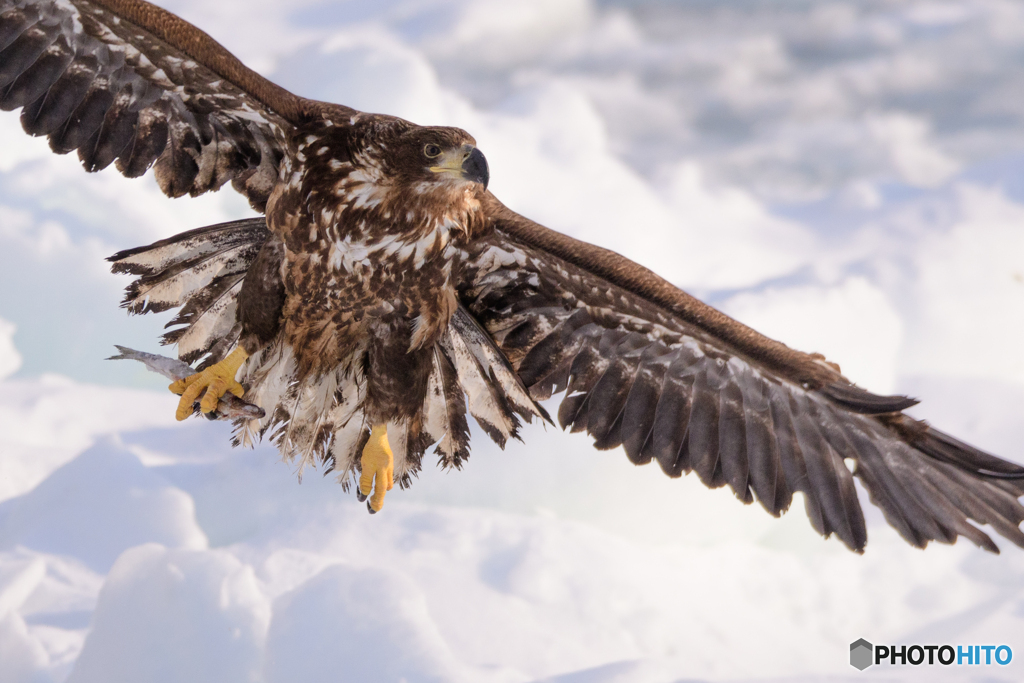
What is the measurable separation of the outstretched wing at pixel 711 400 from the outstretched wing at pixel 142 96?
5.26 ft

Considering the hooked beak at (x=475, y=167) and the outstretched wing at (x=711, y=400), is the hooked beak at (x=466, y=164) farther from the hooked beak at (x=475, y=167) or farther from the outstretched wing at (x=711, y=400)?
the outstretched wing at (x=711, y=400)

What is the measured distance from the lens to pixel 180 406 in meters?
5.35

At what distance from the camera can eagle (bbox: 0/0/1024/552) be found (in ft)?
16.8

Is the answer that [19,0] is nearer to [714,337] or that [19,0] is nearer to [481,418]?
[481,418]

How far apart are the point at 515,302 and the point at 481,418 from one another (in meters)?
0.82

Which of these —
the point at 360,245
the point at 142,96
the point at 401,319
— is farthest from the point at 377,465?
the point at 142,96

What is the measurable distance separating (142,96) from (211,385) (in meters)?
1.99

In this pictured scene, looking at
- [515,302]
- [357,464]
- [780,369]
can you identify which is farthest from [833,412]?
[357,464]

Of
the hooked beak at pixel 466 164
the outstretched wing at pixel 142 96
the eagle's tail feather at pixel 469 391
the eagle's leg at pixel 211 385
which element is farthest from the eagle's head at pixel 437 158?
the eagle's leg at pixel 211 385

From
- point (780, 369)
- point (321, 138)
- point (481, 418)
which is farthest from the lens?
point (481, 418)

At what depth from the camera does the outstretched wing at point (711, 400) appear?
523 centimetres

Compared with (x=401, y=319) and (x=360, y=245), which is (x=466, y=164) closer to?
(x=360, y=245)

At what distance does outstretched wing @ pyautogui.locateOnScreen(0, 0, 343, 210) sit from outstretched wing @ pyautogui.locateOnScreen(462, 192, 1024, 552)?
5.26 feet

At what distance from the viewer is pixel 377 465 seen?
5730 millimetres
